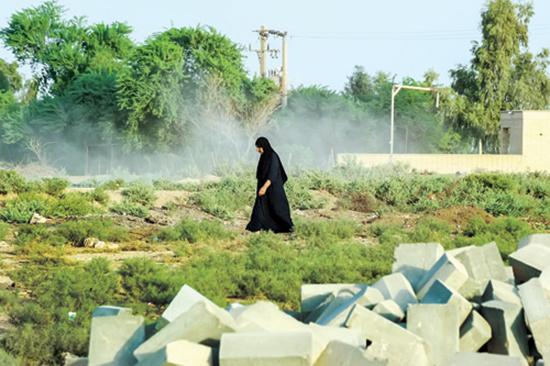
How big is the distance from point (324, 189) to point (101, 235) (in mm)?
11255

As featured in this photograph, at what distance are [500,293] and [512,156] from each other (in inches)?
1633

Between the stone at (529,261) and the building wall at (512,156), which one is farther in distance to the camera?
the building wall at (512,156)

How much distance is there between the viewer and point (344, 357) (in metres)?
5.52

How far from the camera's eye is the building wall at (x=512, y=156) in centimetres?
4550

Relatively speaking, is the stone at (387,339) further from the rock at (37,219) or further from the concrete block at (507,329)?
the rock at (37,219)

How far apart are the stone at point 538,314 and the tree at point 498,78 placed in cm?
5355

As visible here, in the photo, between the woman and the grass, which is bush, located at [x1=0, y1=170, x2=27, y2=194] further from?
the woman

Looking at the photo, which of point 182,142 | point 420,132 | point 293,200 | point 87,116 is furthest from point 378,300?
point 420,132

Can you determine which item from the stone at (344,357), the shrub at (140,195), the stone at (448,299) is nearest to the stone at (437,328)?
the stone at (448,299)

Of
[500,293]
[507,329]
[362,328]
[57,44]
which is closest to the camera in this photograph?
[362,328]

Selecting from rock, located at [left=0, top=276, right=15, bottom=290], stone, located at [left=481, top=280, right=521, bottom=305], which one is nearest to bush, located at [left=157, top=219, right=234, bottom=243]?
rock, located at [left=0, top=276, right=15, bottom=290]

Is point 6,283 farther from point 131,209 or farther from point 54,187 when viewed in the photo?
point 54,187

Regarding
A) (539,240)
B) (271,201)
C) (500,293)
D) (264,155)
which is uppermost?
(264,155)

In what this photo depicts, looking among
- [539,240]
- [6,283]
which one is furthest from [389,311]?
[6,283]
